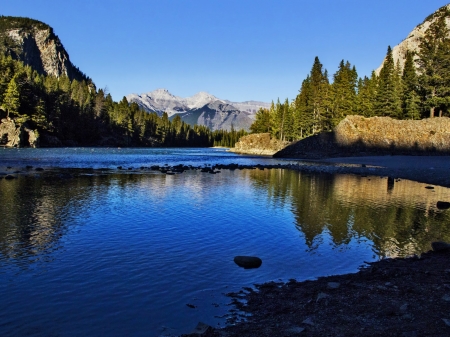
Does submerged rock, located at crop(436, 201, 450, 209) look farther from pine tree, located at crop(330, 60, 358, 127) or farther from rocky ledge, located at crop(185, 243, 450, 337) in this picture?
pine tree, located at crop(330, 60, 358, 127)

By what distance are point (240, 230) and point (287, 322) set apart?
9505 millimetres

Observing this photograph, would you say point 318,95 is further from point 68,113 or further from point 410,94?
point 68,113

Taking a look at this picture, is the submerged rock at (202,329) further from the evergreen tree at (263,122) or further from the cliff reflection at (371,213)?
the evergreen tree at (263,122)

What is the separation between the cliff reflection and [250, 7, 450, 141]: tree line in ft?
163

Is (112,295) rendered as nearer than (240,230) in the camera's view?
Yes

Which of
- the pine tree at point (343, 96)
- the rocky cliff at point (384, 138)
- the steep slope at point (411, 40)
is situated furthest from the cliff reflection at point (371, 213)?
the steep slope at point (411, 40)

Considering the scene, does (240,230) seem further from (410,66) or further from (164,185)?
(410,66)

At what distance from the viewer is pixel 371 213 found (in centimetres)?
2106

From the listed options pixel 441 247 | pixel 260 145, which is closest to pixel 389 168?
pixel 441 247

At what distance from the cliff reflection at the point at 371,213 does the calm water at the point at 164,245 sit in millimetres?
79

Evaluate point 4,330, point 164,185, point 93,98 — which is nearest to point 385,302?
point 4,330

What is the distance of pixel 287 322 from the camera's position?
7250 millimetres

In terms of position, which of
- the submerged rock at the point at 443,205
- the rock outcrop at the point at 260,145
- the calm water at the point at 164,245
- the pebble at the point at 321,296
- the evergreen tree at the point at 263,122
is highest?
the evergreen tree at the point at 263,122

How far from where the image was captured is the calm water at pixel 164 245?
8.13m
